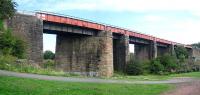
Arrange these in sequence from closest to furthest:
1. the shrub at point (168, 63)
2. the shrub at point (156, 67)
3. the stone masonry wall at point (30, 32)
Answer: the stone masonry wall at point (30, 32) → the shrub at point (156, 67) → the shrub at point (168, 63)

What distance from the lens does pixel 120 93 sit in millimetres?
24344

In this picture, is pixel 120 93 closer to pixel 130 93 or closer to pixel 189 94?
pixel 130 93

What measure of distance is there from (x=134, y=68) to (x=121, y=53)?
5.58 meters

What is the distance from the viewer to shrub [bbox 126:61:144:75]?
6719 centimetres

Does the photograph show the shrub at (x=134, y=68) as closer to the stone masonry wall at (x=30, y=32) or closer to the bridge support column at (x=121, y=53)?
the bridge support column at (x=121, y=53)

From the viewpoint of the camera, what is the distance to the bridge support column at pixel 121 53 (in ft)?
229

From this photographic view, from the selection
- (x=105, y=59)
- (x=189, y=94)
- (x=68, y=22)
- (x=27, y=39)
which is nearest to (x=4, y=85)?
(x=189, y=94)

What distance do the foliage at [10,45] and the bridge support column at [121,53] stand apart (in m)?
30.0

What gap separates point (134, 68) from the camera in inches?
2645

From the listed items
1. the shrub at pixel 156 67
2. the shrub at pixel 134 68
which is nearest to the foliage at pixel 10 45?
the shrub at pixel 134 68

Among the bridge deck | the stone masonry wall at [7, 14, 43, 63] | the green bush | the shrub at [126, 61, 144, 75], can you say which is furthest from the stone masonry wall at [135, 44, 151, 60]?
the green bush

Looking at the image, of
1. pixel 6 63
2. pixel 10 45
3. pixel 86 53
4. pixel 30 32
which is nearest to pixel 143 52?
pixel 86 53

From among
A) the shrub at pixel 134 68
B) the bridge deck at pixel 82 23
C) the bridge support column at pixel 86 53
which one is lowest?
the shrub at pixel 134 68

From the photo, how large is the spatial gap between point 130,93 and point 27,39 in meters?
25.0
